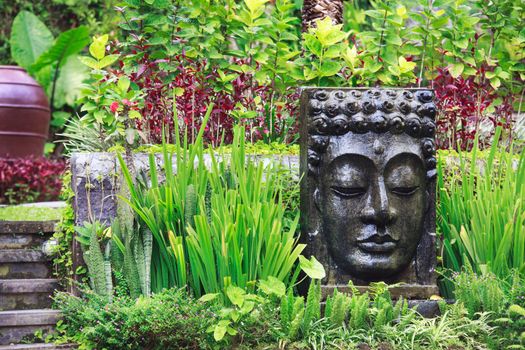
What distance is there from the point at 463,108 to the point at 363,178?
1628 millimetres

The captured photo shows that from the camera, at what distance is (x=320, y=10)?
6.48 m

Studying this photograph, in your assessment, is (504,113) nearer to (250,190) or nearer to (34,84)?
(250,190)

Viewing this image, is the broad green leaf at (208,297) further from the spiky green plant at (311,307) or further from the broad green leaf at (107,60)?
the broad green leaf at (107,60)

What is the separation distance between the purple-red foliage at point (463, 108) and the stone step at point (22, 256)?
3011mm

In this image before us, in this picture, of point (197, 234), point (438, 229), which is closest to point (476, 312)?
point (438, 229)

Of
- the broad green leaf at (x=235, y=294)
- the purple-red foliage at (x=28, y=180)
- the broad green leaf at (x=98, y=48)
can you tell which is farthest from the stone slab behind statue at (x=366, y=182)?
the purple-red foliage at (x=28, y=180)

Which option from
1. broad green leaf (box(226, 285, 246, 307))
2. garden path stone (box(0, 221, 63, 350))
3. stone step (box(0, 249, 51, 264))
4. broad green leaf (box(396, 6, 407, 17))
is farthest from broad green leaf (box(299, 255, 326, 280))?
broad green leaf (box(396, 6, 407, 17))

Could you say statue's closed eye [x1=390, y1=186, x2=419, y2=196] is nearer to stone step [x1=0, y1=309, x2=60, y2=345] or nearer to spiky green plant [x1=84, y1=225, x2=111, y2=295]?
spiky green plant [x1=84, y1=225, x2=111, y2=295]

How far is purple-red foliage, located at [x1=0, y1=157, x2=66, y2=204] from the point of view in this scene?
897 cm

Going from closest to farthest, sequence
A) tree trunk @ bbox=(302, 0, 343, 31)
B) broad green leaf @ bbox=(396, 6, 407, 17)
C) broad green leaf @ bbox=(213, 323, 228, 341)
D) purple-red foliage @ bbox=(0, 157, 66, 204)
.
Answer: broad green leaf @ bbox=(213, 323, 228, 341), broad green leaf @ bbox=(396, 6, 407, 17), tree trunk @ bbox=(302, 0, 343, 31), purple-red foliage @ bbox=(0, 157, 66, 204)

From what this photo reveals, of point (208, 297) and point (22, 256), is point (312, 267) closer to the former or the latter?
point (208, 297)

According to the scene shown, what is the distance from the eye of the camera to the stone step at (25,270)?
211 inches

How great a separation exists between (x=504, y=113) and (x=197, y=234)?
3.23 metres

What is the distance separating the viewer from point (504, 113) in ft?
21.1
